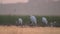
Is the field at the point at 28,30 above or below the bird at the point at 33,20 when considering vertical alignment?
below

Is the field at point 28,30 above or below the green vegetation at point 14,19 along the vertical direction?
below

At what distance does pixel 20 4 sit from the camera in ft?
4.39

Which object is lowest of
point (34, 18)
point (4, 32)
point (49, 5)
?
point (4, 32)

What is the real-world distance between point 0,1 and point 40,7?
35 centimetres

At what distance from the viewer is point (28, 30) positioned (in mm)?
1282

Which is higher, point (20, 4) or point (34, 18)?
point (20, 4)

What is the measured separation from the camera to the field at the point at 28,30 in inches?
50.0

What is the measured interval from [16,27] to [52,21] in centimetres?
30

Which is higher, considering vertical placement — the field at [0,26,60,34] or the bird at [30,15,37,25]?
the bird at [30,15,37,25]

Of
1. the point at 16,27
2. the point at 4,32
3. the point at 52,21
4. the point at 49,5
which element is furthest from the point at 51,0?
the point at 4,32

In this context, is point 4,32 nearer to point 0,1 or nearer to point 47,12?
point 0,1

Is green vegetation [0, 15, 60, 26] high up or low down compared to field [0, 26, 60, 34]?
up

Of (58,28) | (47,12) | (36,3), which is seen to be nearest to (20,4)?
(36,3)

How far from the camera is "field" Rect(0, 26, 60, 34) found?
127cm
